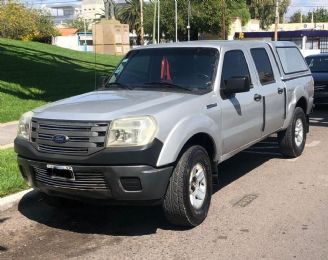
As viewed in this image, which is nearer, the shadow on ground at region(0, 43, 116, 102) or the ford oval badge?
the ford oval badge

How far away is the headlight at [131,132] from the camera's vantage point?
4.81m

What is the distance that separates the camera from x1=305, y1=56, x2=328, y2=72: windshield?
15469 millimetres

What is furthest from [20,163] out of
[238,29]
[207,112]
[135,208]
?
[238,29]

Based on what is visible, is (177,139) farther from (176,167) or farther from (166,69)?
(166,69)

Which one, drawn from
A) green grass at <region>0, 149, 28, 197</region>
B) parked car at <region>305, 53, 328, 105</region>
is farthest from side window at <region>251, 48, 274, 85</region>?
parked car at <region>305, 53, 328, 105</region>

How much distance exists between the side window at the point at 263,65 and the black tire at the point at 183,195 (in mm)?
2214

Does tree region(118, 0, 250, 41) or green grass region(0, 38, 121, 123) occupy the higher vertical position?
tree region(118, 0, 250, 41)

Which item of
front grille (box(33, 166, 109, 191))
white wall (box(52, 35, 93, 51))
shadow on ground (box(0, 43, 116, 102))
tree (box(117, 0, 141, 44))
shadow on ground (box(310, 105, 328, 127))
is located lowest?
shadow on ground (box(310, 105, 328, 127))

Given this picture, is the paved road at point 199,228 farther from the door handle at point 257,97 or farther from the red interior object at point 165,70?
the red interior object at point 165,70

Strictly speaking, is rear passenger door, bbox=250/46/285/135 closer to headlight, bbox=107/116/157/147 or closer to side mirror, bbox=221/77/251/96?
side mirror, bbox=221/77/251/96

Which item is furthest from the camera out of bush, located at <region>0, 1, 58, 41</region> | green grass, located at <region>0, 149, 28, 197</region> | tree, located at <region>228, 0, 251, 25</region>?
tree, located at <region>228, 0, 251, 25</region>

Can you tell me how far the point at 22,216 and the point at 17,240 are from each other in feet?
2.54

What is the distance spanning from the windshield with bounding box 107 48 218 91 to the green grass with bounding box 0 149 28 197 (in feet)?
5.52

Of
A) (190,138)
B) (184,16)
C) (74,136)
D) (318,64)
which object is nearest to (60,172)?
(74,136)
